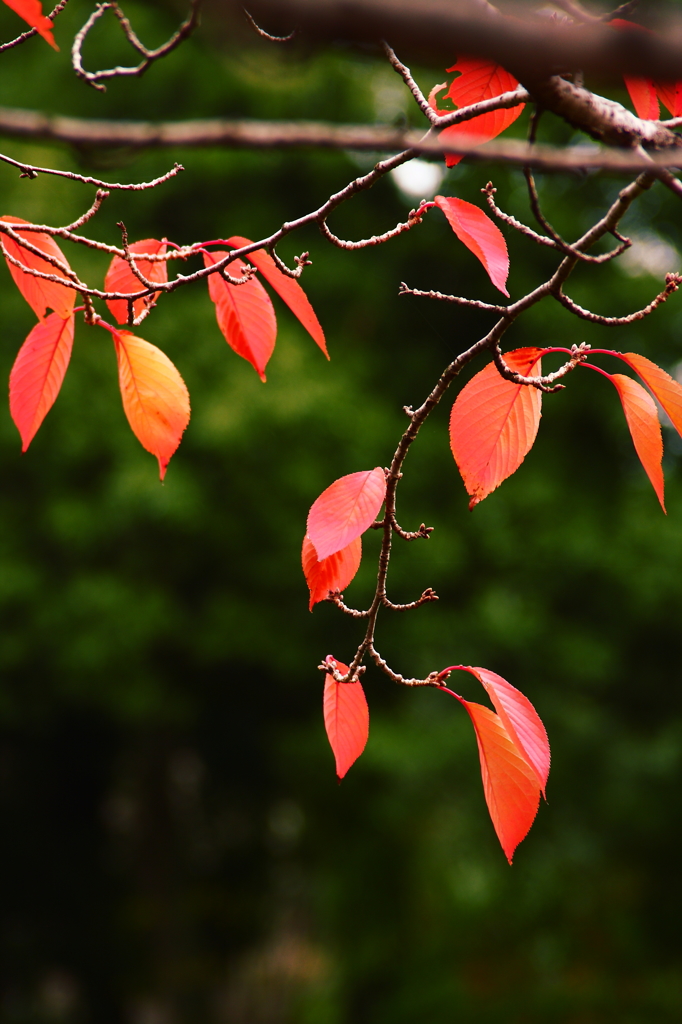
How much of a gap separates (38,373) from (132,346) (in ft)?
0.27

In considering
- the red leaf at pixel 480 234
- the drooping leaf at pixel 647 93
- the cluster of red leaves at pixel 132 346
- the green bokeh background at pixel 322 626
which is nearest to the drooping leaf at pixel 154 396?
the cluster of red leaves at pixel 132 346

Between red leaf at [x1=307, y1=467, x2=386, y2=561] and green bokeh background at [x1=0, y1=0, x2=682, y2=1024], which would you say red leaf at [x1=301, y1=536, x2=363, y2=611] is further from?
green bokeh background at [x1=0, y1=0, x2=682, y2=1024]

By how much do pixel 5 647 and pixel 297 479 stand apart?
4.92 feet

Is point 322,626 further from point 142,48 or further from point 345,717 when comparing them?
point 142,48

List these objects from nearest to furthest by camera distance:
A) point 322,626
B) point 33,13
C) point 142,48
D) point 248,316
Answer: point 33,13 → point 142,48 → point 248,316 → point 322,626

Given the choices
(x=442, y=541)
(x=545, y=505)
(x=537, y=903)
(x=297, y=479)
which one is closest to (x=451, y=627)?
(x=442, y=541)

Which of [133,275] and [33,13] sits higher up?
[33,13]

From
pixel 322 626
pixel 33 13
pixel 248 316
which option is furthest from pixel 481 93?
pixel 322 626

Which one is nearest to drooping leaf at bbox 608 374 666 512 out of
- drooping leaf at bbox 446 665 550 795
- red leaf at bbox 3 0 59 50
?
drooping leaf at bbox 446 665 550 795

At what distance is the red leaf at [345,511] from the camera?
509 mm

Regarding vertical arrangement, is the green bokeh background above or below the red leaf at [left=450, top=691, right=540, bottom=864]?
below

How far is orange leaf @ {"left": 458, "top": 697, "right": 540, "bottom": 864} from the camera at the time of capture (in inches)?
20.0

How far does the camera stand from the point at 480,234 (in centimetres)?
54

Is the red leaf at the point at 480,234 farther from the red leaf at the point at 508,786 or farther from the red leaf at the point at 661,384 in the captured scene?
the red leaf at the point at 508,786
